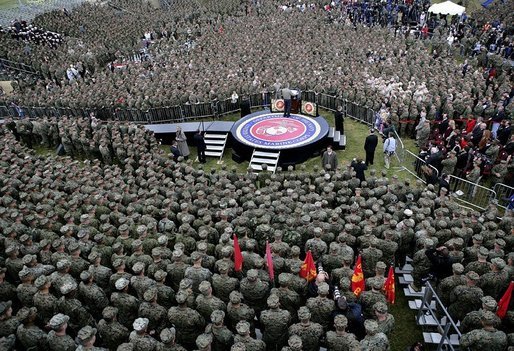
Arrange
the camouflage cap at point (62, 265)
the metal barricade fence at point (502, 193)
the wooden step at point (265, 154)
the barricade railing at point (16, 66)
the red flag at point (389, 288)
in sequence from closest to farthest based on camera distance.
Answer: the camouflage cap at point (62, 265) < the red flag at point (389, 288) < the metal barricade fence at point (502, 193) < the wooden step at point (265, 154) < the barricade railing at point (16, 66)

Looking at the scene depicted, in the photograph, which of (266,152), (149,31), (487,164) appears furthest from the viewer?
(149,31)

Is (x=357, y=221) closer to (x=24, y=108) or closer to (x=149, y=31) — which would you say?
(x=24, y=108)

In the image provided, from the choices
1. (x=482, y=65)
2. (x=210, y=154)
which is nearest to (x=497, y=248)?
(x=210, y=154)

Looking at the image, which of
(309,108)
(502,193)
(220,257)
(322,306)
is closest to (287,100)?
(309,108)

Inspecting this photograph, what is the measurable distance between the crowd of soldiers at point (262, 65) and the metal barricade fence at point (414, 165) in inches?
88.5

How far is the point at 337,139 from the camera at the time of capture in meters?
18.8

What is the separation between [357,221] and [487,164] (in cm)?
757

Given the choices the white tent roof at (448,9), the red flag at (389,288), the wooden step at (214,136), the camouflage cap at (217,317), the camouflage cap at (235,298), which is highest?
the white tent roof at (448,9)

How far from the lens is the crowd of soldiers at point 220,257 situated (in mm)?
7242

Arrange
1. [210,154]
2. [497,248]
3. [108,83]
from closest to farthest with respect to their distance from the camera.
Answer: [497,248]
[210,154]
[108,83]

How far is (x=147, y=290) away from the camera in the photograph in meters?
7.68

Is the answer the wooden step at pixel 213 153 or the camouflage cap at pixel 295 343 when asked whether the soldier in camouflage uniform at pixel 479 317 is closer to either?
the camouflage cap at pixel 295 343

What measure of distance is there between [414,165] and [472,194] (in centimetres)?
316

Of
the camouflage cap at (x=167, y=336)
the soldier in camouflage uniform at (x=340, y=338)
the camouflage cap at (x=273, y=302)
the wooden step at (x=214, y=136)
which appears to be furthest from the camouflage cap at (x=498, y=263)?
the wooden step at (x=214, y=136)
